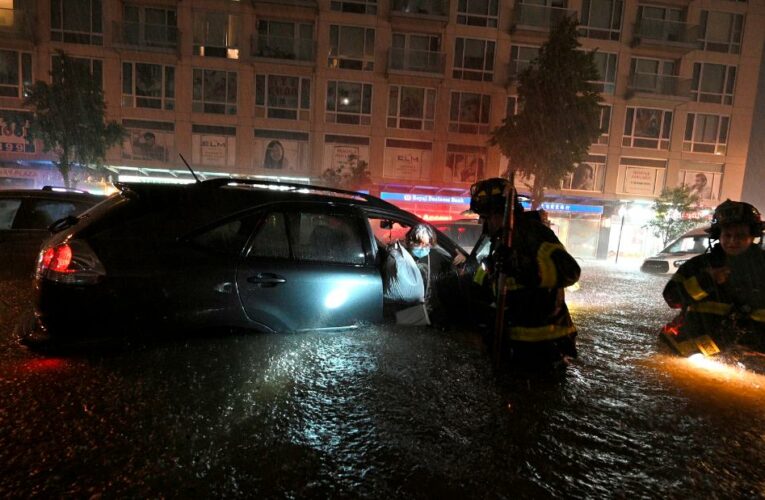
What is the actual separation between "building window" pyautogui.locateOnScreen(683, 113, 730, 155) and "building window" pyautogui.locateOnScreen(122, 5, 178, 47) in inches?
1099

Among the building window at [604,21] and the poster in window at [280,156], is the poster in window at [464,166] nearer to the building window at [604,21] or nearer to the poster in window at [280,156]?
the poster in window at [280,156]

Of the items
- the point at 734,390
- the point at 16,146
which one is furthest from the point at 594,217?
the point at 16,146

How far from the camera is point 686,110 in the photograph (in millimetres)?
24812

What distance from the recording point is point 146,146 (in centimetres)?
2231

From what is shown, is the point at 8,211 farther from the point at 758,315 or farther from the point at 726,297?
the point at 758,315

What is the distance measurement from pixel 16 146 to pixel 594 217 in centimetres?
2987

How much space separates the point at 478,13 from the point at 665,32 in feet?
34.5

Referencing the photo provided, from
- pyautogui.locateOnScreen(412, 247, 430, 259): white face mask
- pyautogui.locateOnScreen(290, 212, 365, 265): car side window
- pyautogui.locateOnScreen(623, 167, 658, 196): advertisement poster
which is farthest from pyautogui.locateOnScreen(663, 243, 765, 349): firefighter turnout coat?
pyautogui.locateOnScreen(623, 167, 658, 196): advertisement poster

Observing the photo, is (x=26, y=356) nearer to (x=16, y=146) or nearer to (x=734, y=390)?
(x=734, y=390)

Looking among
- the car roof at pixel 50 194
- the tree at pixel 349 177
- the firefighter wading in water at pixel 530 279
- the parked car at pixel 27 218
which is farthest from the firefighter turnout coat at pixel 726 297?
the tree at pixel 349 177

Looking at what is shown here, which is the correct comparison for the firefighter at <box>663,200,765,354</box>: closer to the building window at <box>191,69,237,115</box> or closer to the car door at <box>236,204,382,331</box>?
the car door at <box>236,204,382,331</box>

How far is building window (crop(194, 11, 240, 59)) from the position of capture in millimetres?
22406

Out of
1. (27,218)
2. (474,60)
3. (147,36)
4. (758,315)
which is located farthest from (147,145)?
(758,315)

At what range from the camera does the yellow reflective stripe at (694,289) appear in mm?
3342
